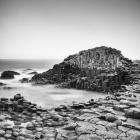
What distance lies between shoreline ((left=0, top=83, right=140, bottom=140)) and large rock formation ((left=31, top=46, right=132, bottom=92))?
6.98 meters

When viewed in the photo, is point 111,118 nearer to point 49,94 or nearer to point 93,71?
point 49,94

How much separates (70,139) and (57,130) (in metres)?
0.67

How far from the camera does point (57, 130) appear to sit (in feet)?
15.9

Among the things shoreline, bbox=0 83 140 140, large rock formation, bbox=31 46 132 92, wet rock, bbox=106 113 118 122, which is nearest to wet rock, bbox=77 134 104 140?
shoreline, bbox=0 83 140 140

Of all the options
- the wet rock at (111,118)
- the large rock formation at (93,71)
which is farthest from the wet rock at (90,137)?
the large rock formation at (93,71)

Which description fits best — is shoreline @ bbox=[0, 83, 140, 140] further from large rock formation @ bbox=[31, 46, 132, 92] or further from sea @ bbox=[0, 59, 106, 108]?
large rock formation @ bbox=[31, 46, 132, 92]

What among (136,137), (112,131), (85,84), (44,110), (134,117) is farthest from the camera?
(85,84)

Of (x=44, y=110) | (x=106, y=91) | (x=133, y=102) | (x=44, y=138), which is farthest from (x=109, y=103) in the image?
(x=106, y=91)

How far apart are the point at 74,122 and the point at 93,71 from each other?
42.7 ft

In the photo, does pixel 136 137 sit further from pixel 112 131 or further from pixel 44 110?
pixel 44 110

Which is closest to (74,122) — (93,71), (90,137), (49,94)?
(90,137)

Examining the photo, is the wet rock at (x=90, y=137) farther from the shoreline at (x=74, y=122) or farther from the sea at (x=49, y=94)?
the sea at (x=49, y=94)

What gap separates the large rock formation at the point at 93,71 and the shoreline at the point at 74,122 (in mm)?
6985

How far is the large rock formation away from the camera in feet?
45.9
